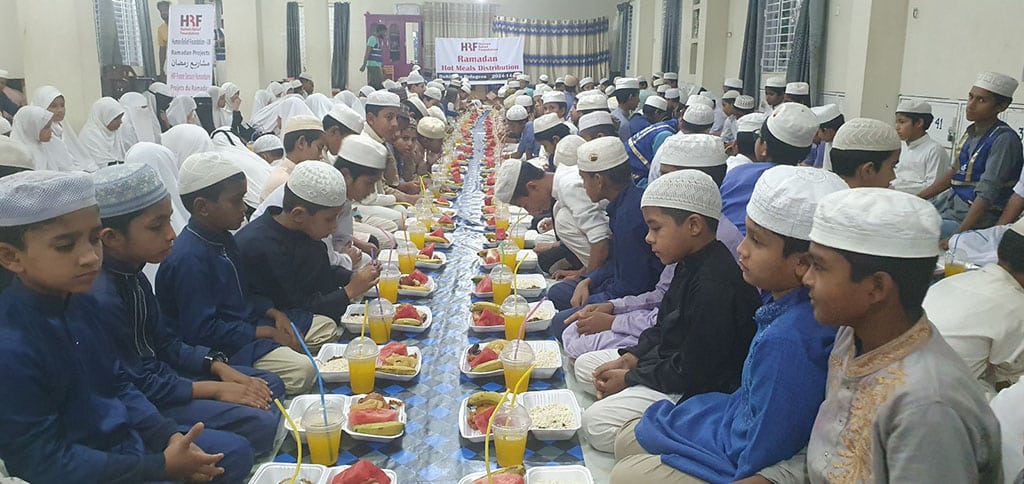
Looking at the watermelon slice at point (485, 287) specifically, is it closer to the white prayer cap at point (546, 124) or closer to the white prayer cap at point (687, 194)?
the white prayer cap at point (687, 194)

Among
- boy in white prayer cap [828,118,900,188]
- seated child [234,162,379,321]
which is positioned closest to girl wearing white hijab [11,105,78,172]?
seated child [234,162,379,321]

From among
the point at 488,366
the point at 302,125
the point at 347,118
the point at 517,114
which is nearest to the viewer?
the point at 488,366

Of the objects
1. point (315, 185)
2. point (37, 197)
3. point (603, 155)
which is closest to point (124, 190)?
point (37, 197)

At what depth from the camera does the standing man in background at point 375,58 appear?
15.5 metres

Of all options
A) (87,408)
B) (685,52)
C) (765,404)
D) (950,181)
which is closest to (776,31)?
(685,52)

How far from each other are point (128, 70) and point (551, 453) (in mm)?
11120

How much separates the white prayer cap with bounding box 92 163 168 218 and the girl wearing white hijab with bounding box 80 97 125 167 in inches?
240

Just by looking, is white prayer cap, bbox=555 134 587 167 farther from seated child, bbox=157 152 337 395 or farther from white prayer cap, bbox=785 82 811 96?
white prayer cap, bbox=785 82 811 96

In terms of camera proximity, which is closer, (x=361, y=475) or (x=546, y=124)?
(x=361, y=475)

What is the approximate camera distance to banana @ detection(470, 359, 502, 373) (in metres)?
3.07

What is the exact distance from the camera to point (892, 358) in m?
1.44

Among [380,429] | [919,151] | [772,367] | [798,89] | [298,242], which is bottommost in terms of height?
[380,429]

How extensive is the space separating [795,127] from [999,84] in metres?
1.63

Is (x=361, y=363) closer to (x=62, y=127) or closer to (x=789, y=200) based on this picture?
(x=789, y=200)
